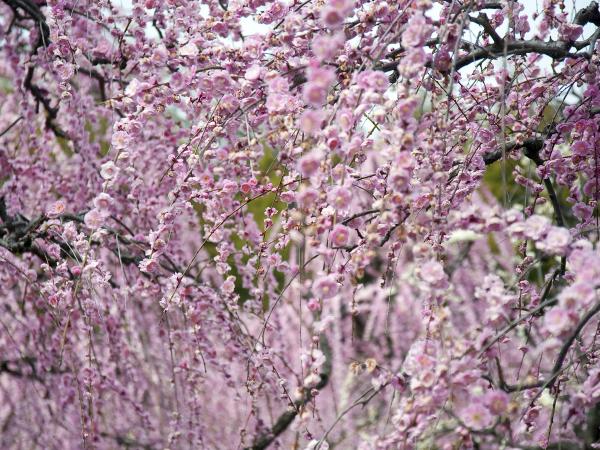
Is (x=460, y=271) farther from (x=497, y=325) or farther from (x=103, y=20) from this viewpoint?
(x=497, y=325)

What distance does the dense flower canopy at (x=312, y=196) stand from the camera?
1.41 m

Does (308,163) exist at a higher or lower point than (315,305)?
higher

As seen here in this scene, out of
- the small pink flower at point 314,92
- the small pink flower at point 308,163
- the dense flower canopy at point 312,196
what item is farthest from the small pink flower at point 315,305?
the small pink flower at point 314,92

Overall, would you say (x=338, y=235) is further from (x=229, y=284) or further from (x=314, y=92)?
(x=229, y=284)

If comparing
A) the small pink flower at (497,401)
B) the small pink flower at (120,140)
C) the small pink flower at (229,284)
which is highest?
the small pink flower at (120,140)

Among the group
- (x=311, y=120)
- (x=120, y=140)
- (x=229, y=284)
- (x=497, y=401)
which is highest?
(x=120, y=140)

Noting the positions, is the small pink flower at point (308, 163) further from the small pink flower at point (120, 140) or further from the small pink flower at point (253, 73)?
the small pink flower at point (120, 140)

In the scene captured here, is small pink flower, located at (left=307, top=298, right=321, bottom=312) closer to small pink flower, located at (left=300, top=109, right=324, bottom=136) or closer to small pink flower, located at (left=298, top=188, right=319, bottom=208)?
small pink flower, located at (left=298, top=188, right=319, bottom=208)

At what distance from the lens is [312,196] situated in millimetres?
1424

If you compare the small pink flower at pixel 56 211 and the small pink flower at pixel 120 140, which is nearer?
the small pink flower at pixel 120 140

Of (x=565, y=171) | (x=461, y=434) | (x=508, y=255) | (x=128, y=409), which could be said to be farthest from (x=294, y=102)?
(x=508, y=255)

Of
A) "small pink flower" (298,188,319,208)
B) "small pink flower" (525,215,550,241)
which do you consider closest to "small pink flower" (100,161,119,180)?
"small pink flower" (298,188,319,208)

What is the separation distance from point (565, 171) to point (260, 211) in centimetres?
486

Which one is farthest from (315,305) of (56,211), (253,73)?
(56,211)
